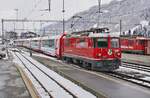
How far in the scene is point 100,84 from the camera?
19.2 meters

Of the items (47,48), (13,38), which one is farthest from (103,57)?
(13,38)

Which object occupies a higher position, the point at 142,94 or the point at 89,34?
the point at 89,34

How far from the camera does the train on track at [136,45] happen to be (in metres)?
56.9

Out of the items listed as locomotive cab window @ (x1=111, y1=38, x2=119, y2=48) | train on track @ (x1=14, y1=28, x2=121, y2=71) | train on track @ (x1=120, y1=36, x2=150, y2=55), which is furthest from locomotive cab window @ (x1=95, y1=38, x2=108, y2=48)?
train on track @ (x1=120, y1=36, x2=150, y2=55)

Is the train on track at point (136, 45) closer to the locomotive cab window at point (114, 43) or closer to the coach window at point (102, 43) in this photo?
the locomotive cab window at point (114, 43)

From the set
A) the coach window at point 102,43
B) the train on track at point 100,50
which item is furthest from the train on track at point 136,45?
the coach window at point 102,43

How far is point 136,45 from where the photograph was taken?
59.4 meters

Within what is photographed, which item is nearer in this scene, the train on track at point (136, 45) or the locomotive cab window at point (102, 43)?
the locomotive cab window at point (102, 43)

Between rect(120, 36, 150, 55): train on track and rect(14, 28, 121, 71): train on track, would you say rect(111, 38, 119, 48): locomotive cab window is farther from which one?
rect(120, 36, 150, 55): train on track

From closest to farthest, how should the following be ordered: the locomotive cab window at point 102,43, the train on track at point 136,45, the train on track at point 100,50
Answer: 1. the train on track at point 100,50
2. the locomotive cab window at point 102,43
3. the train on track at point 136,45

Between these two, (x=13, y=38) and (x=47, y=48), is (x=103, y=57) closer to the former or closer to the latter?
(x=47, y=48)

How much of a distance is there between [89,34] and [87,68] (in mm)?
3032

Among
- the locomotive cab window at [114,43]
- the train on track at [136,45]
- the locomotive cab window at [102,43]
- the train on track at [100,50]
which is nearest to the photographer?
the train on track at [100,50]

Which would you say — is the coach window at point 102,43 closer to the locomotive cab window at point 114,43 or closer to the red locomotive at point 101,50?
the red locomotive at point 101,50
